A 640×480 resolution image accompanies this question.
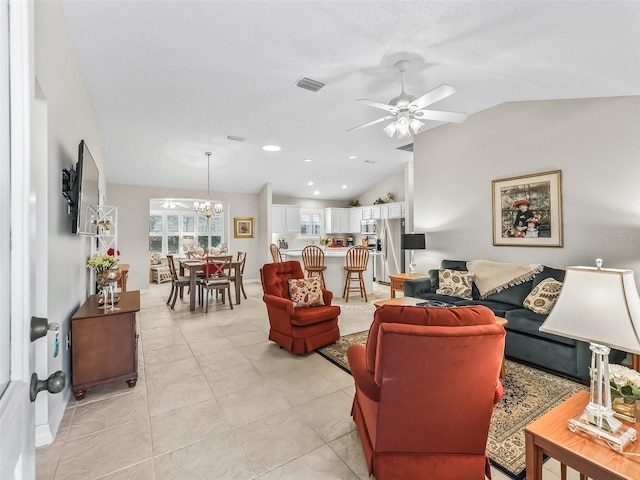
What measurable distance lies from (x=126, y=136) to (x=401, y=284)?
497 centimetres

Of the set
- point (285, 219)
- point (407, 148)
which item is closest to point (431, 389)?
point (407, 148)

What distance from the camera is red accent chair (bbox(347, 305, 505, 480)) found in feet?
4.46

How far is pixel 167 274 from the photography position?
8336mm

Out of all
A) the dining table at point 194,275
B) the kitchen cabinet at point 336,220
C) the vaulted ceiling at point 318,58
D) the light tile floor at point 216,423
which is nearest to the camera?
the light tile floor at point 216,423

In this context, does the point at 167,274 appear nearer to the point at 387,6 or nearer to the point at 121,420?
the point at 121,420

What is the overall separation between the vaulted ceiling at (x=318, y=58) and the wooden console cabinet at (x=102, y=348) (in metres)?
2.32

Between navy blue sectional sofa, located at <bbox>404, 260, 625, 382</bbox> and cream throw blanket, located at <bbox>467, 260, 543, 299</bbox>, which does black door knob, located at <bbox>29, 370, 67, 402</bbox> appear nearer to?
navy blue sectional sofa, located at <bbox>404, 260, 625, 382</bbox>

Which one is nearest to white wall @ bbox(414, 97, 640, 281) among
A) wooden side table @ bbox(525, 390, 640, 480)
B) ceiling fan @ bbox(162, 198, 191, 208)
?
wooden side table @ bbox(525, 390, 640, 480)

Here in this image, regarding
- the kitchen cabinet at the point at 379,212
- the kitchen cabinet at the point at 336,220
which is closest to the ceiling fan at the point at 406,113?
the kitchen cabinet at the point at 379,212

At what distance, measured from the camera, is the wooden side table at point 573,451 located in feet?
3.50

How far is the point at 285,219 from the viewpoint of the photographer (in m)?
8.54

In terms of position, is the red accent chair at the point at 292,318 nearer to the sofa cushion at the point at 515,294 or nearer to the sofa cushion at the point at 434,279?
the sofa cushion at the point at 434,279

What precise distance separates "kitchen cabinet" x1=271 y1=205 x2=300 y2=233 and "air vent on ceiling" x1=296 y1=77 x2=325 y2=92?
199 inches

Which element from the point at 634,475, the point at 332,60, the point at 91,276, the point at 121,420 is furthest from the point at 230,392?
the point at 332,60
